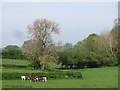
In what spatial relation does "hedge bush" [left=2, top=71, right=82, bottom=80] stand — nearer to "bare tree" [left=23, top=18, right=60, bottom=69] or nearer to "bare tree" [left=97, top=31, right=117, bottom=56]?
"bare tree" [left=23, top=18, right=60, bottom=69]

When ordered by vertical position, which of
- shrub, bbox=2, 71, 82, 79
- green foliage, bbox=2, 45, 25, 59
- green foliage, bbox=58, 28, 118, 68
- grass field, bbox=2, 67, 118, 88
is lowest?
grass field, bbox=2, 67, 118, 88

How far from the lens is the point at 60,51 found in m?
56.2

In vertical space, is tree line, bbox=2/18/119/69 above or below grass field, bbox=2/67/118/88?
above

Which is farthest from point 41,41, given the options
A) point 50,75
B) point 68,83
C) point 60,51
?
point 68,83

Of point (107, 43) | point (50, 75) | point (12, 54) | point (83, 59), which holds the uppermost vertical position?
point (107, 43)

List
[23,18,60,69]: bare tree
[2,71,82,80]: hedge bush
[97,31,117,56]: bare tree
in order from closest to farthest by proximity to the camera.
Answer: [2,71,82,80]: hedge bush, [23,18,60,69]: bare tree, [97,31,117,56]: bare tree

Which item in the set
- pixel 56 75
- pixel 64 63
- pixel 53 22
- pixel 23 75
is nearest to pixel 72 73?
pixel 56 75

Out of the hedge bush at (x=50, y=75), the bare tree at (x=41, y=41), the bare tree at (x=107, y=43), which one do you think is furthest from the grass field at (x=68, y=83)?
the bare tree at (x=107, y=43)

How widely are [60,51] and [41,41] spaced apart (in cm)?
471

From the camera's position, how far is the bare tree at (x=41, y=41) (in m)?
52.0

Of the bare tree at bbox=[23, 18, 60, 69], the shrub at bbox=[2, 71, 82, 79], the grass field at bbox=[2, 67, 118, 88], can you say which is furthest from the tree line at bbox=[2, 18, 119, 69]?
the grass field at bbox=[2, 67, 118, 88]

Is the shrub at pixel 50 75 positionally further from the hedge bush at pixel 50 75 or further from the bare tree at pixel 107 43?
the bare tree at pixel 107 43

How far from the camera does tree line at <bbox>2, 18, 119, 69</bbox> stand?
172 feet

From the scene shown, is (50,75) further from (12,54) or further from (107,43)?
(12,54)
